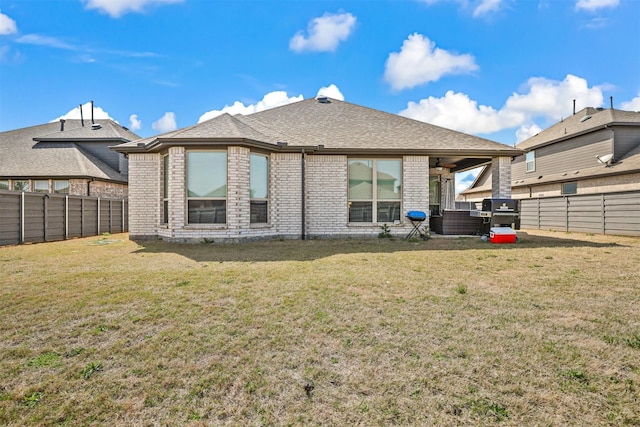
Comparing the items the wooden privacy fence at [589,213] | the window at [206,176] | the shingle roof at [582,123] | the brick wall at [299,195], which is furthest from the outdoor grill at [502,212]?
the shingle roof at [582,123]

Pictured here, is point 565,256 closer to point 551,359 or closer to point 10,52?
point 551,359

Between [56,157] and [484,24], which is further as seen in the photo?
[56,157]

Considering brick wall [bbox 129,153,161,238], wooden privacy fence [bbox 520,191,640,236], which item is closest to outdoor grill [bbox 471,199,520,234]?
wooden privacy fence [bbox 520,191,640,236]

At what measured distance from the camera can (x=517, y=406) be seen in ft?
6.03

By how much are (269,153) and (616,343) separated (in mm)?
9000

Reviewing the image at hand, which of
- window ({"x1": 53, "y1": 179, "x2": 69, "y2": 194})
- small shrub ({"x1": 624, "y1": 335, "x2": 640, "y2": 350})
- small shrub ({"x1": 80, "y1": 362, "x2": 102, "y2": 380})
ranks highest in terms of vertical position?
window ({"x1": 53, "y1": 179, "x2": 69, "y2": 194})

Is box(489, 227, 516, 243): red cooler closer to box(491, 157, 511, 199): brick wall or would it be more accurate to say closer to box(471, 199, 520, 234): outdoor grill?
box(471, 199, 520, 234): outdoor grill

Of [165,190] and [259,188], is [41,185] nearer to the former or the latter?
[165,190]

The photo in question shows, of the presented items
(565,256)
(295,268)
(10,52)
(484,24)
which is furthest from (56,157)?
(565,256)

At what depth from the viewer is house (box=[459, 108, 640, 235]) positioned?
12055 millimetres

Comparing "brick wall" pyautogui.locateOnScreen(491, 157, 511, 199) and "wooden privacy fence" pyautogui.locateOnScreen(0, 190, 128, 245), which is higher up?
"brick wall" pyautogui.locateOnScreen(491, 157, 511, 199)

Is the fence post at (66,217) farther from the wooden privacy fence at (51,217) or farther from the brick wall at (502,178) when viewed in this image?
the brick wall at (502,178)

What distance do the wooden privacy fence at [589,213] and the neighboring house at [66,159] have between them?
2326 centimetres

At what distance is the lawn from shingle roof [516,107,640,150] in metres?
16.9
